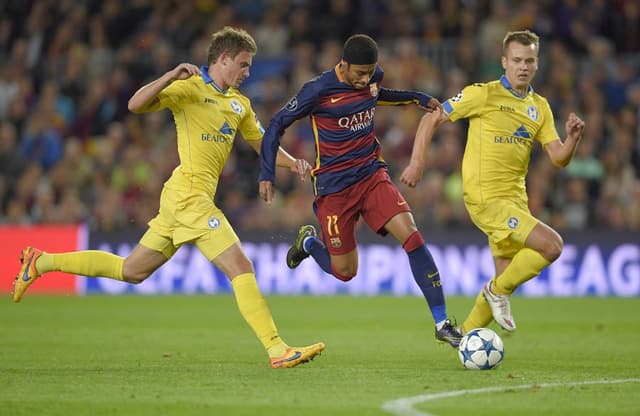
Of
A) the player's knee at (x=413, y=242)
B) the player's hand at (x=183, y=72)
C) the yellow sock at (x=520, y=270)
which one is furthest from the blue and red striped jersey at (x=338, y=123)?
the yellow sock at (x=520, y=270)

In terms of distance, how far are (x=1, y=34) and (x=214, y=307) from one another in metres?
9.21

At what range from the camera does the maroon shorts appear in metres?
9.29

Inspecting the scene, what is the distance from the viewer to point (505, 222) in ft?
31.7

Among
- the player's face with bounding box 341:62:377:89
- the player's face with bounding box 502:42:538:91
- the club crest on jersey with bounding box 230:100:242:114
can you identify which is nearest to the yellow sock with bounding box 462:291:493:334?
the player's face with bounding box 502:42:538:91

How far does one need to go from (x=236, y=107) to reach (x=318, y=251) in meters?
1.88

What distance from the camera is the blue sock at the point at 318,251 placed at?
10.3 metres

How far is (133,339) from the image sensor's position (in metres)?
11.3

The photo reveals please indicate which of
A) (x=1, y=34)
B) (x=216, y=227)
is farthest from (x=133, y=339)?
(x=1, y=34)

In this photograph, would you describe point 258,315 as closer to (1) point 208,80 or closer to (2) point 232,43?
(1) point 208,80

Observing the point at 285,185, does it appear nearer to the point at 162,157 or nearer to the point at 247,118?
the point at 162,157

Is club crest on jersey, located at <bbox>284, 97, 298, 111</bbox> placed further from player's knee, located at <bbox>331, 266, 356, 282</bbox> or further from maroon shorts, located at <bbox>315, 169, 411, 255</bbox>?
player's knee, located at <bbox>331, 266, 356, 282</bbox>

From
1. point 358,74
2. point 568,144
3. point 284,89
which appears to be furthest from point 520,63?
point 284,89

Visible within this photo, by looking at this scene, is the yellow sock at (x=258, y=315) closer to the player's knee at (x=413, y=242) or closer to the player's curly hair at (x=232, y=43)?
the player's knee at (x=413, y=242)

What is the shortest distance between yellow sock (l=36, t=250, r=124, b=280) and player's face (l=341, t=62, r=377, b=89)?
2.30 m
